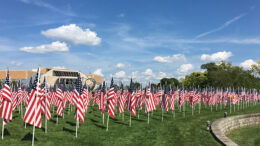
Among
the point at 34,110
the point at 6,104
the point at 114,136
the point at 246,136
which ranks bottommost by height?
the point at 246,136

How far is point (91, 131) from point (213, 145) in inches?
410

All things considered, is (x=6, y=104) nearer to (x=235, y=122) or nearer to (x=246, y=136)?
(x=246, y=136)

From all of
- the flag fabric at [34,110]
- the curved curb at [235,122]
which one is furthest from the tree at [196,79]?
the flag fabric at [34,110]

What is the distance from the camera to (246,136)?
79.2ft

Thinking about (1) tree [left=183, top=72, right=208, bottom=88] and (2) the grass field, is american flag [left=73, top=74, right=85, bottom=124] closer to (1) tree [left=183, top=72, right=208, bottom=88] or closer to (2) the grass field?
(2) the grass field

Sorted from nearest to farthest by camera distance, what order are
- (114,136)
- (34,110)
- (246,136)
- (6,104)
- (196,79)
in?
(34,110)
(6,104)
(114,136)
(246,136)
(196,79)

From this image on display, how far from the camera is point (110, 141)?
15789mm

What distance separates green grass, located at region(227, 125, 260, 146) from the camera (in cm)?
2114

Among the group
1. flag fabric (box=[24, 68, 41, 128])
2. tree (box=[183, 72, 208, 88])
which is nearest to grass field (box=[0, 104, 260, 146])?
flag fabric (box=[24, 68, 41, 128])

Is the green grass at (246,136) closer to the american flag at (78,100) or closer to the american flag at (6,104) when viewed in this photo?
the american flag at (78,100)

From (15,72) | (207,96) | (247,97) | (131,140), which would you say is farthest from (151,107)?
(15,72)

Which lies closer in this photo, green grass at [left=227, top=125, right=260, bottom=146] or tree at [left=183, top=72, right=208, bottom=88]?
green grass at [left=227, top=125, right=260, bottom=146]

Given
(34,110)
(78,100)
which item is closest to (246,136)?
(78,100)

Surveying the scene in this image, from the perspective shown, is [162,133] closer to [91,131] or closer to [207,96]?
[91,131]
